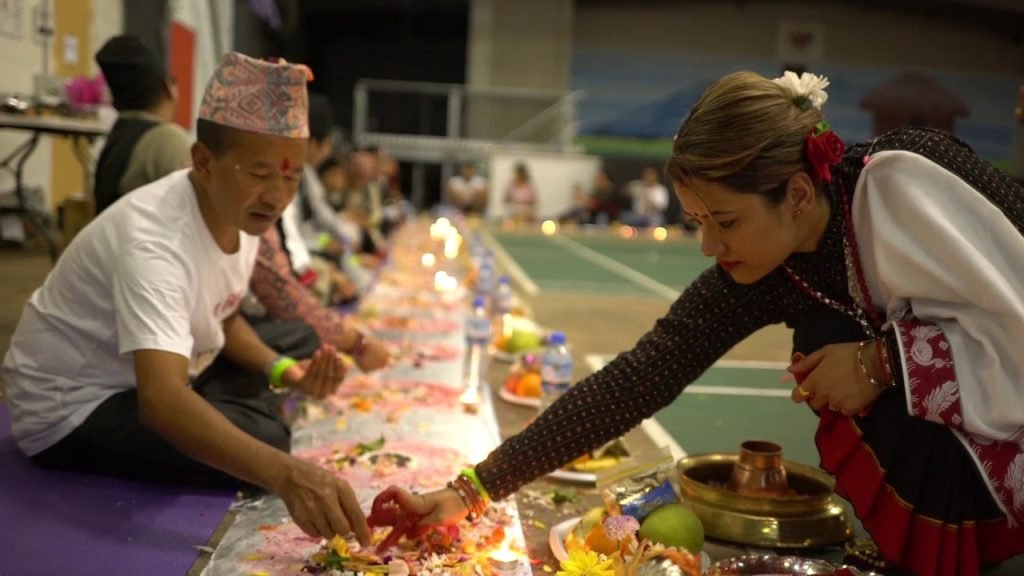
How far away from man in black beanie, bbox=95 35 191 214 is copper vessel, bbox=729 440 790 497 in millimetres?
2362

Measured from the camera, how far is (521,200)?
18094mm

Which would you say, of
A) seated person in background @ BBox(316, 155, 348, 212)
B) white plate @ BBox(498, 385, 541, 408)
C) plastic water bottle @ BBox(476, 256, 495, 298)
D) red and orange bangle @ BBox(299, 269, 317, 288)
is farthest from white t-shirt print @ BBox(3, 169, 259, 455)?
seated person in background @ BBox(316, 155, 348, 212)

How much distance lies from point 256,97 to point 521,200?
1576cm

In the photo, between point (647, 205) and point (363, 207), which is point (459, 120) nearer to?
point (647, 205)

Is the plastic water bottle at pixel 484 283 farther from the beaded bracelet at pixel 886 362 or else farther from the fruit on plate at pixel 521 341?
the beaded bracelet at pixel 886 362

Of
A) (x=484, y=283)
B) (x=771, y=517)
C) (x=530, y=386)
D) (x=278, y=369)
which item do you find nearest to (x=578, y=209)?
(x=484, y=283)

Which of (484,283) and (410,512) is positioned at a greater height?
(410,512)

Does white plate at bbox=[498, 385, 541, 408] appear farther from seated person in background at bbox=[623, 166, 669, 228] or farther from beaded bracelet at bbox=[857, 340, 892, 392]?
seated person in background at bbox=[623, 166, 669, 228]

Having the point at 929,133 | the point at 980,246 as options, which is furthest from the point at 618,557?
the point at 929,133

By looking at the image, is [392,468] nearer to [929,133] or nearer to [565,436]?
[565,436]

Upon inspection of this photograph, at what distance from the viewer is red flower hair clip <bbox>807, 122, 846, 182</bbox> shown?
188 centimetres

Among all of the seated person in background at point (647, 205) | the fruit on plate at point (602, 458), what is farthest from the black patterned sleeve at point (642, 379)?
the seated person in background at point (647, 205)

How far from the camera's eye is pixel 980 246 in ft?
6.03

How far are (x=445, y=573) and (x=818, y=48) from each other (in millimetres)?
23469
